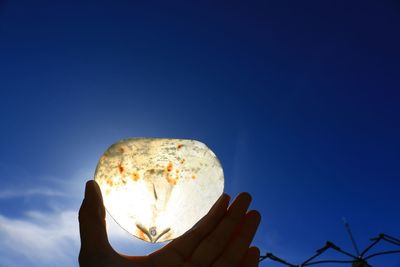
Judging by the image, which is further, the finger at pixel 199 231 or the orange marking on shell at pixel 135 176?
the orange marking on shell at pixel 135 176

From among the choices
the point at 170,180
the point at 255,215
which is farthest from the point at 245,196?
the point at 170,180

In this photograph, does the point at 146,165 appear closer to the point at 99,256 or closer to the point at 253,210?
the point at 99,256

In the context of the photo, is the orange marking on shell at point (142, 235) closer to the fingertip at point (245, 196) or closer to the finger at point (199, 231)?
the finger at point (199, 231)

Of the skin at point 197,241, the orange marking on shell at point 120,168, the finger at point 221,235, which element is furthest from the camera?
the orange marking on shell at point 120,168

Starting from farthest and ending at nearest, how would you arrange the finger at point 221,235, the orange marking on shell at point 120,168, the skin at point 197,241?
1. the orange marking on shell at point 120,168
2. the finger at point 221,235
3. the skin at point 197,241

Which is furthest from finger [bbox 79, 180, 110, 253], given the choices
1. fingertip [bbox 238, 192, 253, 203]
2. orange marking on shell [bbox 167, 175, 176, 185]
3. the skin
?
fingertip [bbox 238, 192, 253, 203]

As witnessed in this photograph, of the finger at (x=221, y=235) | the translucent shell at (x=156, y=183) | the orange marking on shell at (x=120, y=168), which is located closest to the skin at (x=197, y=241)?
the finger at (x=221, y=235)

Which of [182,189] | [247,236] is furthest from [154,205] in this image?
[247,236]
